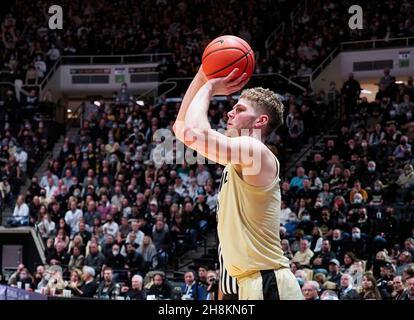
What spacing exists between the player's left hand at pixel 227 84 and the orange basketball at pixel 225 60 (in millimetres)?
29

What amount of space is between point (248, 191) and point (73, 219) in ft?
41.9

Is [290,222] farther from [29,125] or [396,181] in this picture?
[29,125]

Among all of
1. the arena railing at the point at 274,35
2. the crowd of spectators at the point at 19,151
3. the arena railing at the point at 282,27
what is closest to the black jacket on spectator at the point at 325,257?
the crowd of spectators at the point at 19,151

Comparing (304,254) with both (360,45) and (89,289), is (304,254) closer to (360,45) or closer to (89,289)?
(89,289)

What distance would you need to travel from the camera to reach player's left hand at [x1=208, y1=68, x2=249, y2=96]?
4422mm

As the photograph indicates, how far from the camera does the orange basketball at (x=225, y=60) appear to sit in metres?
4.57

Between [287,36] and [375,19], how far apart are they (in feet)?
9.08

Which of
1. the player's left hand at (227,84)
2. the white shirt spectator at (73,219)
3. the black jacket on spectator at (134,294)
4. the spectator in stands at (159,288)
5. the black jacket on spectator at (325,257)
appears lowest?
the black jacket on spectator at (134,294)

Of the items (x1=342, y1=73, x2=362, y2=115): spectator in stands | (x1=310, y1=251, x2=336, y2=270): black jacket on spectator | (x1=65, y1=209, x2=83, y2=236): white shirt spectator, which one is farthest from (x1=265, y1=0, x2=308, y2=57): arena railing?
(x1=310, y1=251, x2=336, y2=270): black jacket on spectator

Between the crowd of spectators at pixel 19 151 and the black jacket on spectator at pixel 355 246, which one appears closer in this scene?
the black jacket on spectator at pixel 355 246

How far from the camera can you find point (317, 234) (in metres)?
13.6

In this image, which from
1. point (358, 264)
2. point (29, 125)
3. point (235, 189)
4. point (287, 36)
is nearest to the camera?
point (235, 189)

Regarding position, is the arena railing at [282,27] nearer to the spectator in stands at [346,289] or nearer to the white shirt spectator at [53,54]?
the white shirt spectator at [53,54]
